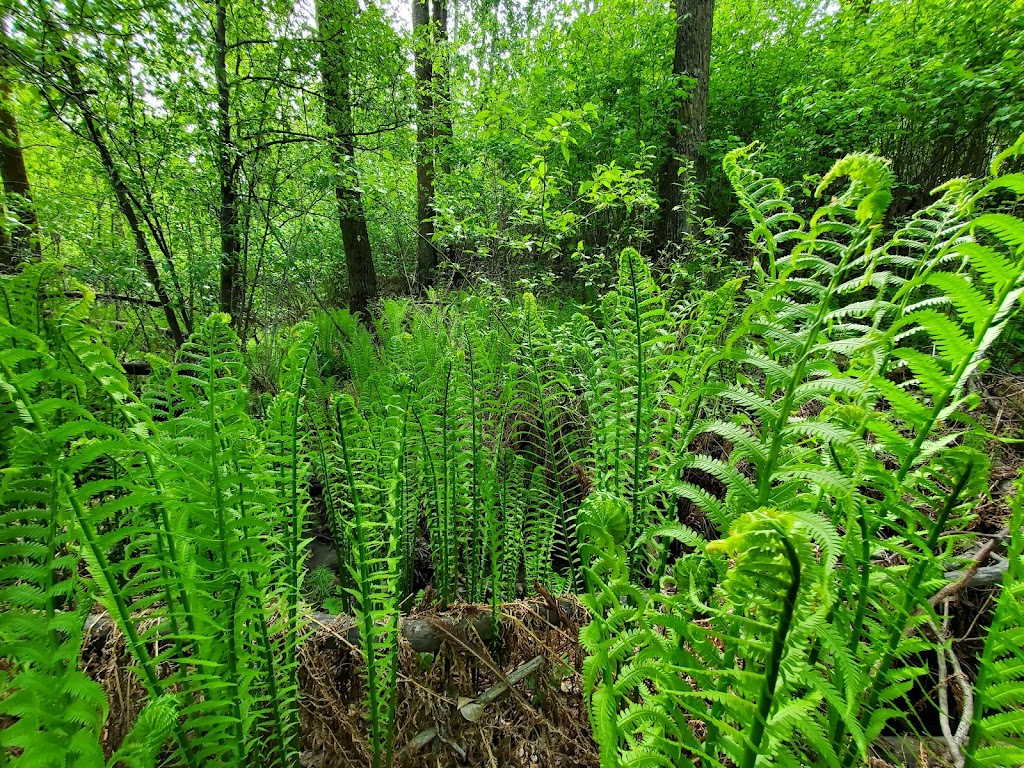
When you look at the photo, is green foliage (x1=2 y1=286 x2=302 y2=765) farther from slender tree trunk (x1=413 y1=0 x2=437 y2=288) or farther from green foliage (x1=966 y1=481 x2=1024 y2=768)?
slender tree trunk (x1=413 y1=0 x2=437 y2=288)

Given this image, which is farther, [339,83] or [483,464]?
[339,83]

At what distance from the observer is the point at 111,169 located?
6.66 feet

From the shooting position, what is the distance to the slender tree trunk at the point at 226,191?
224cm

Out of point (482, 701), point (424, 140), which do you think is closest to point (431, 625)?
point (482, 701)

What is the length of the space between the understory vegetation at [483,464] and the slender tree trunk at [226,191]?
2 cm

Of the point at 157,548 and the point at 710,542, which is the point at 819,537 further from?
the point at 157,548

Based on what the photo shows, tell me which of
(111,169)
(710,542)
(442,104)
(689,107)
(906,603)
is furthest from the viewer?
(689,107)

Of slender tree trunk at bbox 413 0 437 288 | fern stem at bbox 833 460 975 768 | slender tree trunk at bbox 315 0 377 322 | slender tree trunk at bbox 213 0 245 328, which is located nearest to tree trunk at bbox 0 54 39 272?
slender tree trunk at bbox 213 0 245 328

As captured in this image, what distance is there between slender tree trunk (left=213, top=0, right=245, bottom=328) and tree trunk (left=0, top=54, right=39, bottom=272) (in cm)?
73

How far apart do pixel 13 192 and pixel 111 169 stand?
1.67 feet

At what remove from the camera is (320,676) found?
105 centimetres

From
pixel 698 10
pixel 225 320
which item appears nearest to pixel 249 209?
pixel 225 320

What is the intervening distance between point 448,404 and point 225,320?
1.91 feet

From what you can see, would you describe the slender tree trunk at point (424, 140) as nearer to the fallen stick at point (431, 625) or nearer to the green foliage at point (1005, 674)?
the fallen stick at point (431, 625)
